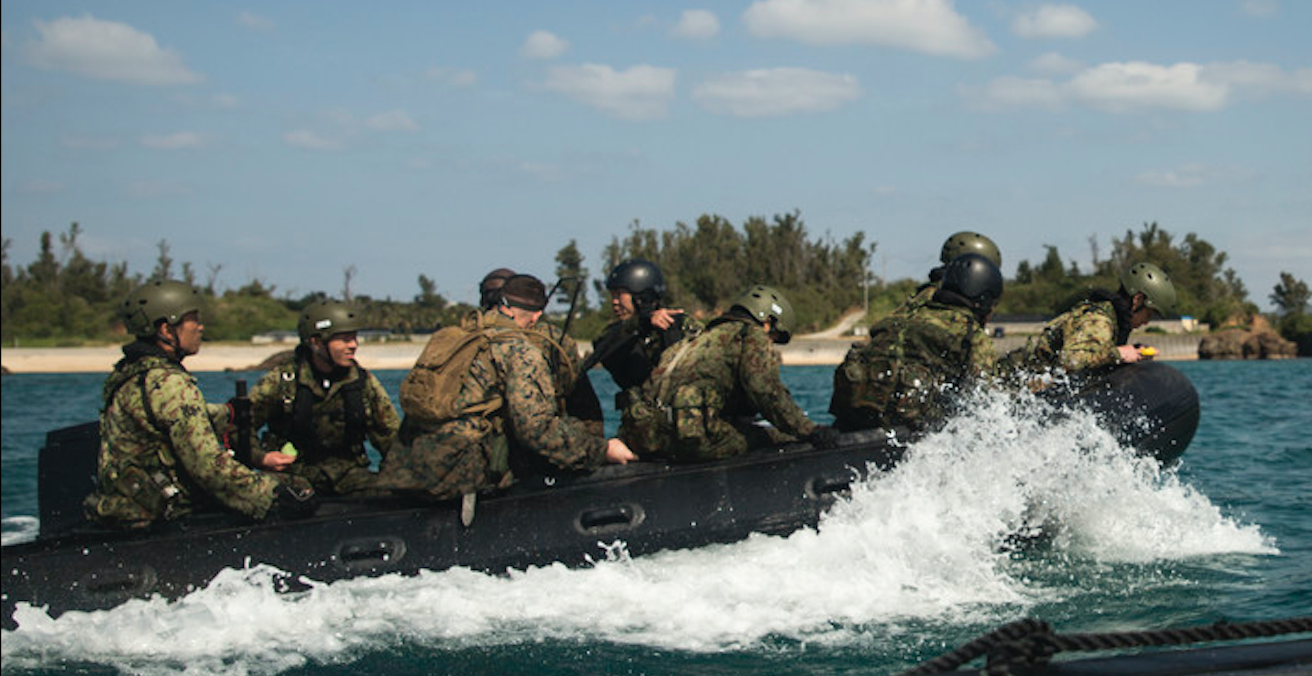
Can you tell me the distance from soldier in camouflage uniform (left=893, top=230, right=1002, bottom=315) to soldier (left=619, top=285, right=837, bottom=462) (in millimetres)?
1617

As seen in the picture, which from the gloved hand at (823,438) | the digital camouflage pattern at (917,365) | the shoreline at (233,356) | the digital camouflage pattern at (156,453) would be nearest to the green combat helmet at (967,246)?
the digital camouflage pattern at (917,365)

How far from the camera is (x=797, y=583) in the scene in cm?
804

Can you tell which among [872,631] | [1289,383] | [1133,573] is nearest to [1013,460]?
[1133,573]

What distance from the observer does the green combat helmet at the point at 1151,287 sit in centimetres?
993

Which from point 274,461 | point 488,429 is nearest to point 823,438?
point 488,429

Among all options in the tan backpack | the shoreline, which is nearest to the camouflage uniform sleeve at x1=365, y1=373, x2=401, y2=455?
the tan backpack

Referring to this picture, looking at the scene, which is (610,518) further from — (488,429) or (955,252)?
(955,252)

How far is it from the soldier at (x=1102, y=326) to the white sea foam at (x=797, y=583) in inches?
25.0

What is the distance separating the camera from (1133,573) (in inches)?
343

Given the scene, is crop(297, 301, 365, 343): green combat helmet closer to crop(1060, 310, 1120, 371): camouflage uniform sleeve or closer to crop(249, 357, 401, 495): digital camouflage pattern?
crop(249, 357, 401, 495): digital camouflage pattern

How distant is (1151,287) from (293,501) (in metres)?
6.53

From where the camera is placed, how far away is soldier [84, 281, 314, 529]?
7.26m

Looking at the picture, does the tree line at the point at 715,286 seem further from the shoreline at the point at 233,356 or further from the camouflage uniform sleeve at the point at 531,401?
the camouflage uniform sleeve at the point at 531,401

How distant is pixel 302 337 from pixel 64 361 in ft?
242
